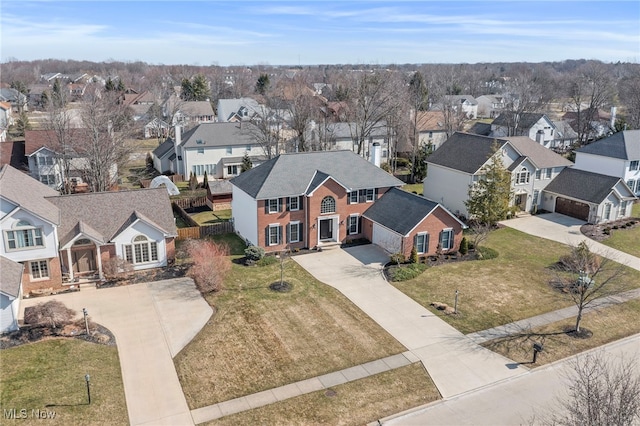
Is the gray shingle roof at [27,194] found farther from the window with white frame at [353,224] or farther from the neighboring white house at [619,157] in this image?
the neighboring white house at [619,157]

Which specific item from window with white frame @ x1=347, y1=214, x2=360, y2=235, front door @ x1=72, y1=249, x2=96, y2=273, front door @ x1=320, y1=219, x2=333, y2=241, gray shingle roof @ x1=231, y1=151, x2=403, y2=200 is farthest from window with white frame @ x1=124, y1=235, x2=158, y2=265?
window with white frame @ x1=347, y1=214, x2=360, y2=235

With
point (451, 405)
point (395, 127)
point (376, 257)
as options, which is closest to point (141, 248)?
point (376, 257)

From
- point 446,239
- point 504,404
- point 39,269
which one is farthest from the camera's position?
point 446,239

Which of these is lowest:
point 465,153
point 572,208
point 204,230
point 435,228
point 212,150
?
point 204,230

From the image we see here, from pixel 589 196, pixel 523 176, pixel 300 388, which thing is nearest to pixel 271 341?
pixel 300 388

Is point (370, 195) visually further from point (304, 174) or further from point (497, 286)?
point (497, 286)

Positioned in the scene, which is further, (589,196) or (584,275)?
Result: (589,196)

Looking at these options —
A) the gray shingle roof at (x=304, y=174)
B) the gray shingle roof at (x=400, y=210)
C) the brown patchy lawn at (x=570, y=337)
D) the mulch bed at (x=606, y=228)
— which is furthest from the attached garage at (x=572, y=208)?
the gray shingle roof at (x=304, y=174)
